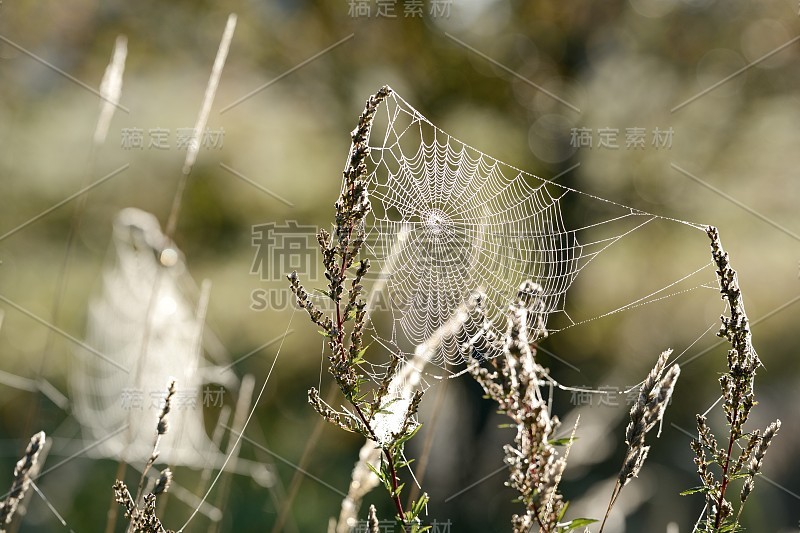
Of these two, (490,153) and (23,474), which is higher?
(490,153)

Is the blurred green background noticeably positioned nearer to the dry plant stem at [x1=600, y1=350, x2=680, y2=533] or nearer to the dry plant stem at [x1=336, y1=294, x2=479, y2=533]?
the dry plant stem at [x1=336, y1=294, x2=479, y2=533]

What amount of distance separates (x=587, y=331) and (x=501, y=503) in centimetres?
190

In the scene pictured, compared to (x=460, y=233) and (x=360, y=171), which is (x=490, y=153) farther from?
(x=360, y=171)

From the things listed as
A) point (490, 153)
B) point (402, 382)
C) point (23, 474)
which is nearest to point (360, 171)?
point (402, 382)

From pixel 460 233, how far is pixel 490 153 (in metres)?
3.98

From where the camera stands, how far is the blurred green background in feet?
21.5

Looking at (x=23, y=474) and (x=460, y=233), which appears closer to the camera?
(x=23, y=474)

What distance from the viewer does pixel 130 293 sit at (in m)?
5.75

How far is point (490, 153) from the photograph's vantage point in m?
6.83

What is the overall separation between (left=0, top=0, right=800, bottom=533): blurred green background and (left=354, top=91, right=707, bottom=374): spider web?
0.53 m

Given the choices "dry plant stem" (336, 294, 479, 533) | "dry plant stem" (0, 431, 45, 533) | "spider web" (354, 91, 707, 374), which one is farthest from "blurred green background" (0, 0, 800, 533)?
"dry plant stem" (0, 431, 45, 533)

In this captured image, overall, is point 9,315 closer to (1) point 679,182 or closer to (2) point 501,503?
(2) point 501,503

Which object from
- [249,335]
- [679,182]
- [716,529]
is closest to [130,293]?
[249,335]

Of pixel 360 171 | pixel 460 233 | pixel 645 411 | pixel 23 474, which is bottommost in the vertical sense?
pixel 23 474
